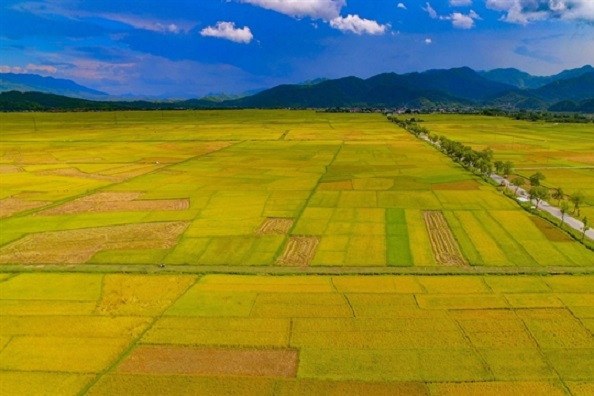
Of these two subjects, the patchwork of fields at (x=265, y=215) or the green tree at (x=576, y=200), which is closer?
the patchwork of fields at (x=265, y=215)

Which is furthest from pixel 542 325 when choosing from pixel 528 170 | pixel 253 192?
pixel 528 170

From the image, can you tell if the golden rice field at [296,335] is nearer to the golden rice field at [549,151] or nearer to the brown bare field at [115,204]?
the brown bare field at [115,204]

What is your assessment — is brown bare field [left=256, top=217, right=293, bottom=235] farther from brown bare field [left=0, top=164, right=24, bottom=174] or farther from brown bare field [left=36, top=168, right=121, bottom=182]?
brown bare field [left=0, top=164, right=24, bottom=174]

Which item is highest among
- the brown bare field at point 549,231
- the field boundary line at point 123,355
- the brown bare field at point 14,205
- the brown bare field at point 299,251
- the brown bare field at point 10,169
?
the brown bare field at point 10,169

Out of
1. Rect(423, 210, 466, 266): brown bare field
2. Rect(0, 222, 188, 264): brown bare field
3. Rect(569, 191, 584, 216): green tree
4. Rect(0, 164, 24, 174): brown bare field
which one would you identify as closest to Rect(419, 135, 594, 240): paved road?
Rect(569, 191, 584, 216): green tree

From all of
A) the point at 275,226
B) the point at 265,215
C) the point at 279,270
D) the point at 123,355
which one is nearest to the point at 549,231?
the point at 275,226

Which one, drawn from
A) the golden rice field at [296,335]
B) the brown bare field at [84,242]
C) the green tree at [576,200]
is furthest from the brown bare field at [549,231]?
the brown bare field at [84,242]
